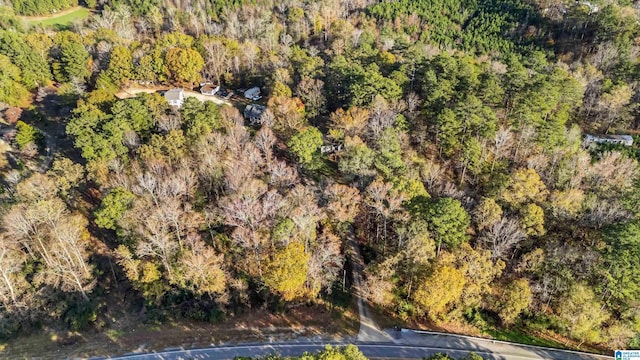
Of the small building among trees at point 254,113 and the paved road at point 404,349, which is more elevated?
the small building among trees at point 254,113

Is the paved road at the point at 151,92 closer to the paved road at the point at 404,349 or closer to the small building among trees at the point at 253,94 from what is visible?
the small building among trees at the point at 253,94

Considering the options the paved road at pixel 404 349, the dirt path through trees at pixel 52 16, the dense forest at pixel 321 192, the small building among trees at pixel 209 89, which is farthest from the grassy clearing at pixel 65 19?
the paved road at pixel 404 349

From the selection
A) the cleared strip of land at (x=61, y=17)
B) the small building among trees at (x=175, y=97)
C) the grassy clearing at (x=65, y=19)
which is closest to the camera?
the small building among trees at (x=175, y=97)

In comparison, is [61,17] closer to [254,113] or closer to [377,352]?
[254,113]

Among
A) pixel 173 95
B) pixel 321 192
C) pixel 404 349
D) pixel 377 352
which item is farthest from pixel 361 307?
pixel 173 95

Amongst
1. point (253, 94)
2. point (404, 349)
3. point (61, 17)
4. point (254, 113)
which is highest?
point (61, 17)

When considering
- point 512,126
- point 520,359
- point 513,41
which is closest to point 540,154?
point 512,126
